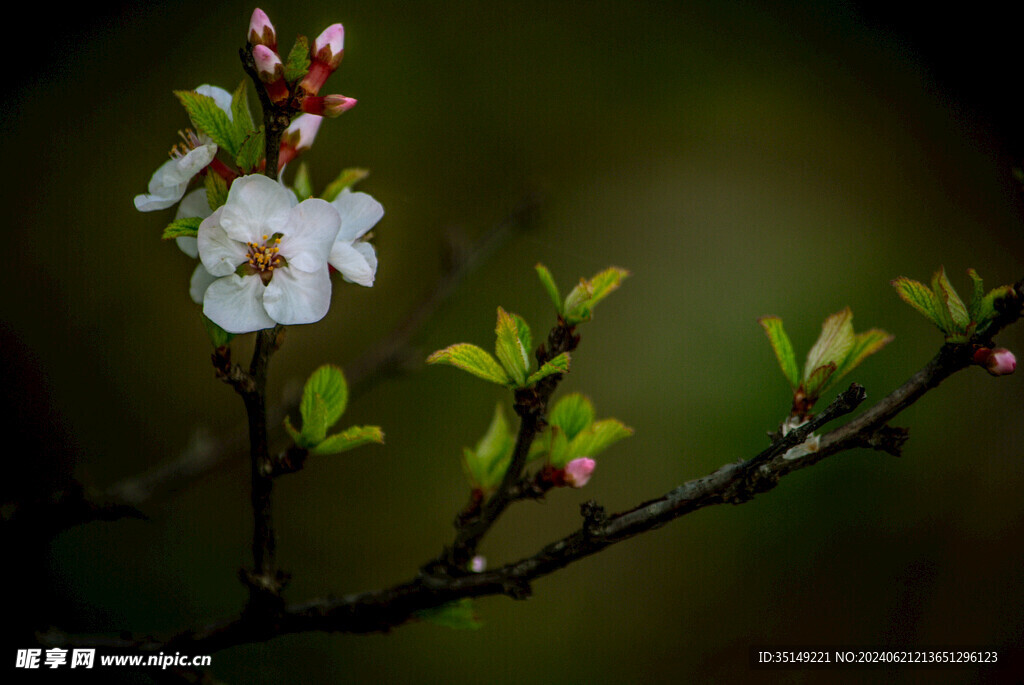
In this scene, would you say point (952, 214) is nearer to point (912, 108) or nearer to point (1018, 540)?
point (912, 108)

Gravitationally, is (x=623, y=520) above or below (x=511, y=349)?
below

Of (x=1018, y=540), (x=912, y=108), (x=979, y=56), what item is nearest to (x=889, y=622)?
(x=1018, y=540)

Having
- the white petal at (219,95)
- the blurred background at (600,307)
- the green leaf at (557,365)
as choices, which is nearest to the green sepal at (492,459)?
the green leaf at (557,365)

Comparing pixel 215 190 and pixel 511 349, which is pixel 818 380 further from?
pixel 215 190

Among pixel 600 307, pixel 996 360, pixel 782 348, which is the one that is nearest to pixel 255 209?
pixel 782 348

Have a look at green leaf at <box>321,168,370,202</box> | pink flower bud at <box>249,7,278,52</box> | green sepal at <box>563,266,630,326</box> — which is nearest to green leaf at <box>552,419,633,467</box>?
green sepal at <box>563,266,630,326</box>

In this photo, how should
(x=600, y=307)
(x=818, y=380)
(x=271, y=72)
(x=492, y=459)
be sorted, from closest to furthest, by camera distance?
1. (x=271, y=72)
2. (x=818, y=380)
3. (x=492, y=459)
4. (x=600, y=307)

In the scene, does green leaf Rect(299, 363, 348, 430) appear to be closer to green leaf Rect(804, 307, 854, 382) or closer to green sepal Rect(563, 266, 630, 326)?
green sepal Rect(563, 266, 630, 326)
